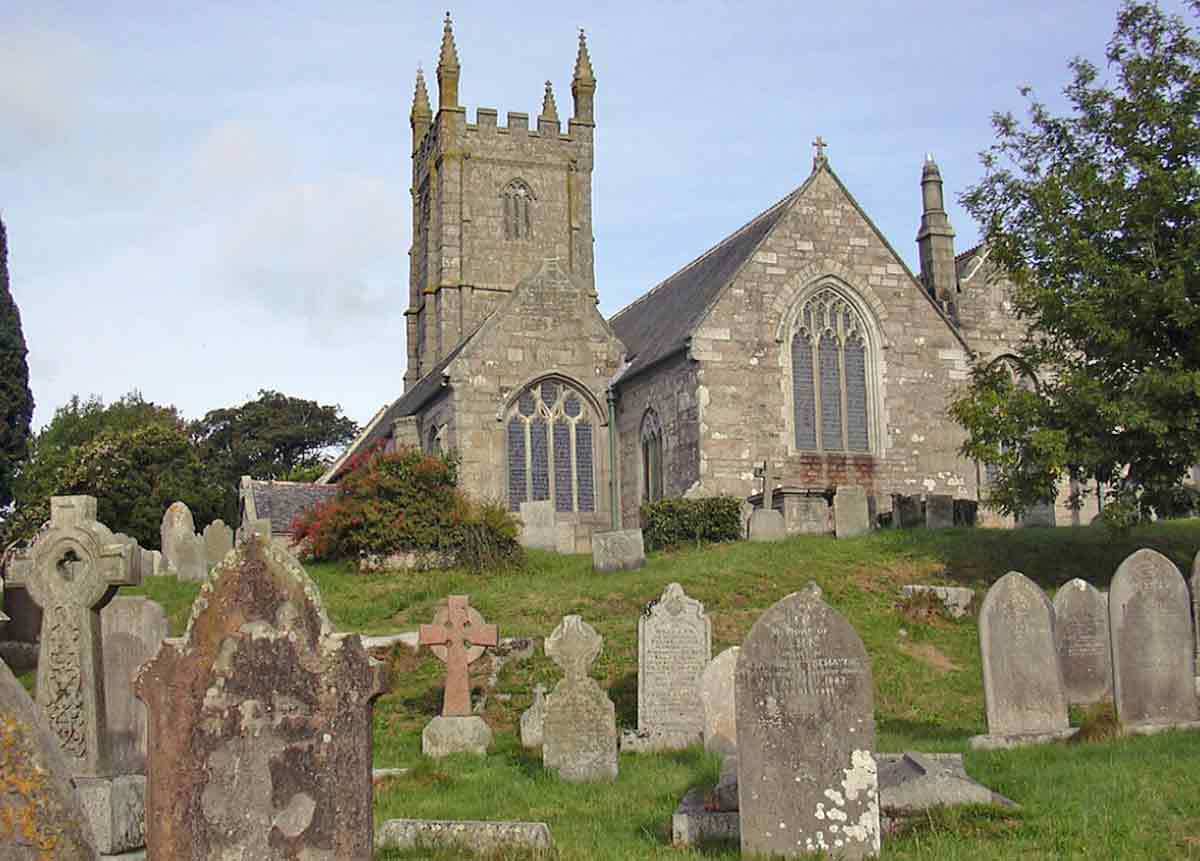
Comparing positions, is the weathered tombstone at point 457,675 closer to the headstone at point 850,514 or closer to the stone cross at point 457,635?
the stone cross at point 457,635

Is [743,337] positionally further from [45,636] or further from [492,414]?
[45,636]

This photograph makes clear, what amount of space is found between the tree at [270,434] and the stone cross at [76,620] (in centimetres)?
5929

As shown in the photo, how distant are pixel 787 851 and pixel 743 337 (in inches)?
869

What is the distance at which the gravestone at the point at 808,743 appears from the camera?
7348mm

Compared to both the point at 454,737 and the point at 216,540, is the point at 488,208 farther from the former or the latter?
the point at 454,737

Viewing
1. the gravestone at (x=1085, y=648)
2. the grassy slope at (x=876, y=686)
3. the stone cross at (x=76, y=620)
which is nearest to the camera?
the grassy slope at (x=876, y=686)

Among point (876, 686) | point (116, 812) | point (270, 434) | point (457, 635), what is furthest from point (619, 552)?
point (270, 434)

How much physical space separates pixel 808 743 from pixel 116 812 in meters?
3.92

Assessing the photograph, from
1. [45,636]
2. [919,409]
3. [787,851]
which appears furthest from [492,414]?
[787,851]

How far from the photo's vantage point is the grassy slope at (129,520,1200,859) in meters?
7.98

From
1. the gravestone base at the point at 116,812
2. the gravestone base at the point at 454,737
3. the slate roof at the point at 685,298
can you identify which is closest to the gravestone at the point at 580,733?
the gravestone base at the point at 454,737

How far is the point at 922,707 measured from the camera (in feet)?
48.2

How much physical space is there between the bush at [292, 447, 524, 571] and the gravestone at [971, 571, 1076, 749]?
13.2 m

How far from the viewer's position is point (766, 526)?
2450 cm
